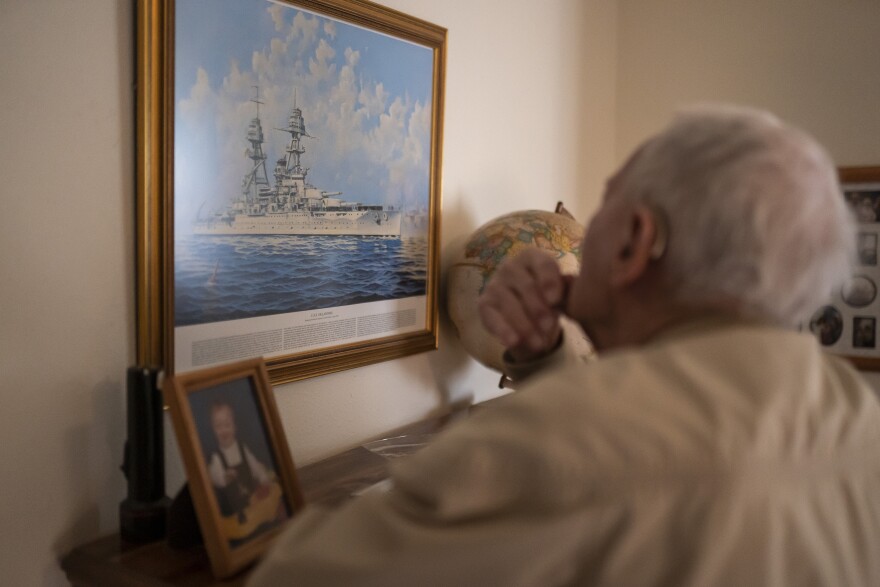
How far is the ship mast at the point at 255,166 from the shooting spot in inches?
60.7

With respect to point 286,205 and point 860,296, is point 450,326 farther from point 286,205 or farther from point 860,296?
point 860,296

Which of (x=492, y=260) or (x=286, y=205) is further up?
(x=286, y=205)

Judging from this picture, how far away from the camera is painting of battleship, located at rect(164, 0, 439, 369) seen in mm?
1444

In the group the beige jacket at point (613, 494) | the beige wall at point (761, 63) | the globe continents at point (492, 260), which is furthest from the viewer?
the beige wall at point (761, 63)

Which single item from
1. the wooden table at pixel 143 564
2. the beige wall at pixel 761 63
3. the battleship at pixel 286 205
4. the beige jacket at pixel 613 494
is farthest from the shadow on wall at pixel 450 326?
the beige jacket at pixel 613 494

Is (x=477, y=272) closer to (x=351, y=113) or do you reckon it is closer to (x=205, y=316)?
(x=351, y=113)

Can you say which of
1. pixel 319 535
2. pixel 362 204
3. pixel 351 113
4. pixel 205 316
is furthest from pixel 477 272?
pixel 319 535

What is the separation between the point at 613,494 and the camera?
73cm

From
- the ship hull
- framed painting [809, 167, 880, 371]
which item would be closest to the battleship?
the ship hull

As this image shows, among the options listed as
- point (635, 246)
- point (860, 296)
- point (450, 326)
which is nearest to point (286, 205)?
point (450, 326)

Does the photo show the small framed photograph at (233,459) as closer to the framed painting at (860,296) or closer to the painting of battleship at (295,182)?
the painting of battleship at (295,182)

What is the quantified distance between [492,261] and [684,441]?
4.21ft

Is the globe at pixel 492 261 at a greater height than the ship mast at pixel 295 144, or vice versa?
the ship mast at pixel 295 144

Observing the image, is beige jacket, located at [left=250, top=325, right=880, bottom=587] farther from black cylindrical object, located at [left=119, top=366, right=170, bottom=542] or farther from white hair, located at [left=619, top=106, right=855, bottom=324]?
black cylindrical object, located at [left=119, top=366, right=170, bottom=542]
